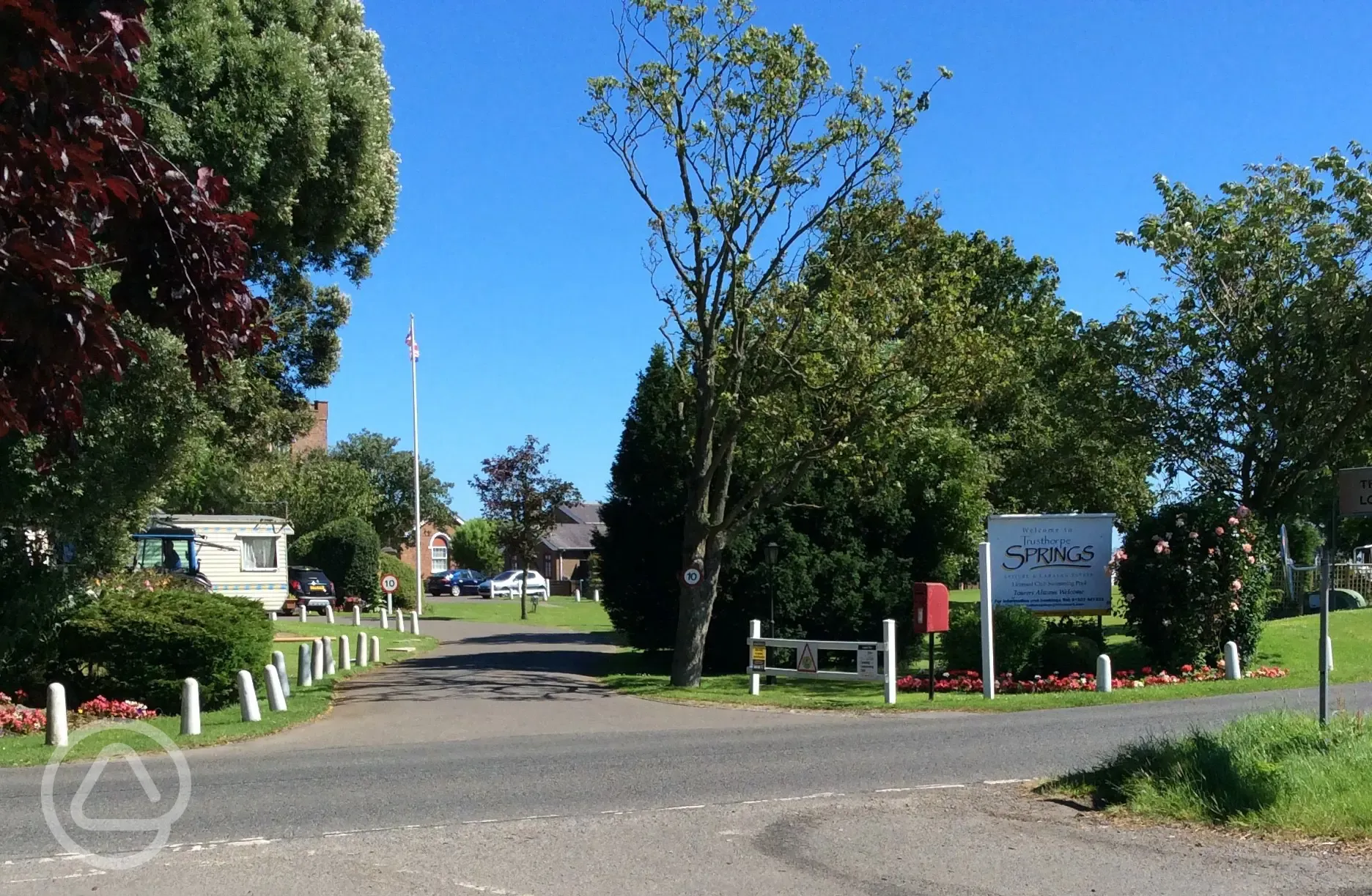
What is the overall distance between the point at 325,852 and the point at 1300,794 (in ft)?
21.4

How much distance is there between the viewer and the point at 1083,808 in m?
9.19

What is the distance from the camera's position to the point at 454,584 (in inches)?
2694

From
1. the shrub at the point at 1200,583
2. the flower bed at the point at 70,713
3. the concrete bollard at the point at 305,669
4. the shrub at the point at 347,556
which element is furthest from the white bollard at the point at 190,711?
the shrub at the point at 347,556

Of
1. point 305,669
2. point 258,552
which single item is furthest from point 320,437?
point 305,669

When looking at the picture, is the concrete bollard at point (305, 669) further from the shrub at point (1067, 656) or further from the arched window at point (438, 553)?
the arched window at point (438, 553)

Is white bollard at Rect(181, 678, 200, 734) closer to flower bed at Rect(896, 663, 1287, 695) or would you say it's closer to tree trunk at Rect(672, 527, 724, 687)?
tree trunk at Rect(672, 527, 724, 687)

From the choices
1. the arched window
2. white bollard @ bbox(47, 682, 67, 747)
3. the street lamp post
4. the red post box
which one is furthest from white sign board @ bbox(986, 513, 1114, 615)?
the arched window

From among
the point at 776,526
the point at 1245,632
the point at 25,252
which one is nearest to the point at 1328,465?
the point at 1245,632

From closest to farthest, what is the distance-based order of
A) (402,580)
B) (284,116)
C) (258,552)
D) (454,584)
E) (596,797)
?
1. (596,797)
2. (284,116)
3. (258,552)
4. (402,580)
5. (454,584)

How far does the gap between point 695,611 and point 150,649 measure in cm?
877

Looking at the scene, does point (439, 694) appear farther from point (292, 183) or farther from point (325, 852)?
point (325, 852)

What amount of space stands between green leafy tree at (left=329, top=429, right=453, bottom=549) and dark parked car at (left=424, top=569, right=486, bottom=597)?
3.71 metres

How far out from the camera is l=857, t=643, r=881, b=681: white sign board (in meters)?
19.5

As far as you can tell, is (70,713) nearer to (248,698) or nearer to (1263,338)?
(248,698)
